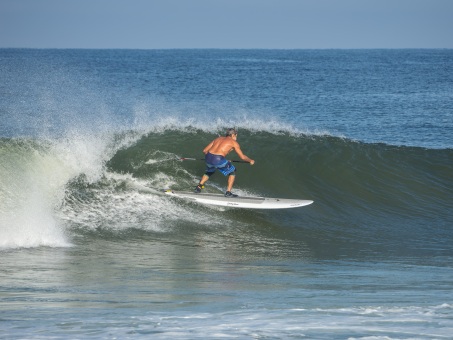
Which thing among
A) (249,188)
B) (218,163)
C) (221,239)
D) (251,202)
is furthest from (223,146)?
(249,188)

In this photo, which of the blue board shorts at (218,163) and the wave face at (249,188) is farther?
the blue board shorts at (218,163)

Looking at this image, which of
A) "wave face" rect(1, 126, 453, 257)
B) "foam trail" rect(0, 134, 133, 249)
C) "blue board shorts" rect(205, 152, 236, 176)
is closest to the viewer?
"foam trail" rect(0, 134, 133, 249)

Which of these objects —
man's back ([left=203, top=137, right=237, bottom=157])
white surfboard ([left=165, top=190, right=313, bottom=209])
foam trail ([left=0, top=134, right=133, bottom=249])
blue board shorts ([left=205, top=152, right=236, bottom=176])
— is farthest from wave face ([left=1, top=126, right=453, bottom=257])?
man's back ([left=203, top=137, right=237, bottom=157])

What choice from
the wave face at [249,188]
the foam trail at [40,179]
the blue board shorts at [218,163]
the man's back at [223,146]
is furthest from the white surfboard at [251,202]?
the foam trail at [40,179]

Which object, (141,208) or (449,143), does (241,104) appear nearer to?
(449,143)

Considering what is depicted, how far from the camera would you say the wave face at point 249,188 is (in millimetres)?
12648

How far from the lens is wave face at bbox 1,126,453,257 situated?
1265 centimetres

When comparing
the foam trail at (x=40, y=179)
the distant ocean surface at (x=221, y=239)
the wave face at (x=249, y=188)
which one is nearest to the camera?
the distant ocean surface at (x=221, y=239)

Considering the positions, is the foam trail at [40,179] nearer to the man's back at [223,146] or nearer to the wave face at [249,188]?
the wave face at [249,188]

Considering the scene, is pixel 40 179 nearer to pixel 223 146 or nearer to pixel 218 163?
pixel 218 163

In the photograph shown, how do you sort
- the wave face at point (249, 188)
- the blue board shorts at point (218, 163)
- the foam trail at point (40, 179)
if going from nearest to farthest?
the foam trail at point (40, 179), the wave face at point (249, 188), the blue board shorts at point (218, 163)

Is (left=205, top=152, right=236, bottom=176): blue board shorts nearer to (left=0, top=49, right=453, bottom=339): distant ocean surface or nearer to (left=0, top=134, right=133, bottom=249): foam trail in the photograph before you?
(left=0, top=49, right=453, bottom=339): distant ocean surface

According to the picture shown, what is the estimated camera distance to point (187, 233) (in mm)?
12766

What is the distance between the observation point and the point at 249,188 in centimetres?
1598
